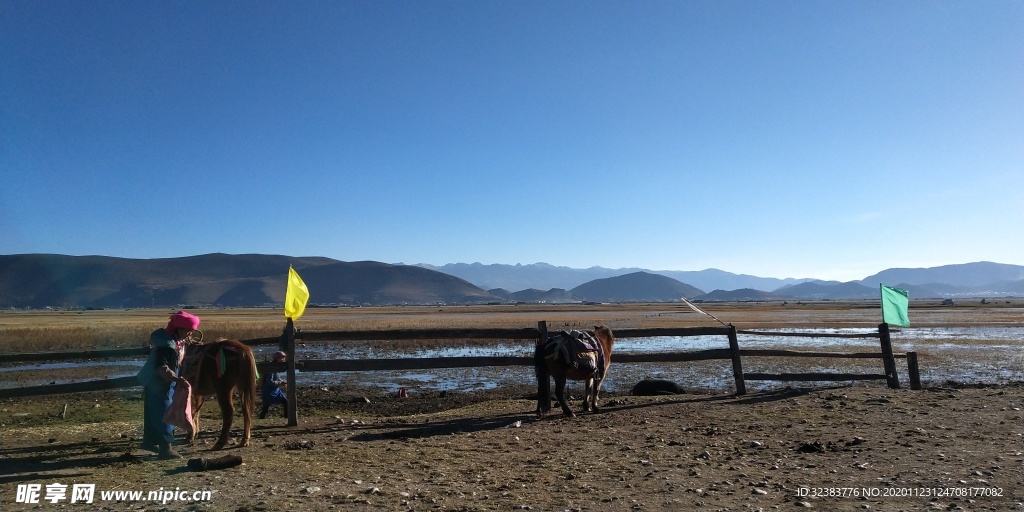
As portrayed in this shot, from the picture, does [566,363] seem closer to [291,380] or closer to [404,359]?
[404,359]

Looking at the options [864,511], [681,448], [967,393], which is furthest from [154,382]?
[967,393]

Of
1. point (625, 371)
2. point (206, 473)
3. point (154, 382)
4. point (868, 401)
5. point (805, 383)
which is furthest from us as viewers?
point (625, 371)

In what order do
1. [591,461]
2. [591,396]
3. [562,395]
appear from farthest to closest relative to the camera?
[591,396]
[562,395]
[591,461]

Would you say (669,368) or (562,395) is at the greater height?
(562,395)

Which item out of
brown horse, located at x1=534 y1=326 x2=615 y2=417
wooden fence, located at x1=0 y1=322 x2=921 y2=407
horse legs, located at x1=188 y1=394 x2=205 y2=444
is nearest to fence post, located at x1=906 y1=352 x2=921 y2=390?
wooden fence, located at x1=0 y1=322 x2=921 y2=407

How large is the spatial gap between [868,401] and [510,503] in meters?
8.15

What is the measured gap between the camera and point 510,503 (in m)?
5.29

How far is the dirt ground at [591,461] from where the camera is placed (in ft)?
17.6

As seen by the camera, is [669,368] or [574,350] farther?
[669,368]

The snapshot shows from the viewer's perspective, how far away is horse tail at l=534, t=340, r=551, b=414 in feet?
32.6

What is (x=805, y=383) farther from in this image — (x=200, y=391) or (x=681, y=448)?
(x=200, y=391)

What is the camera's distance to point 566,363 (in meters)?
9.66

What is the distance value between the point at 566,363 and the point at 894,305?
8482 millimetres

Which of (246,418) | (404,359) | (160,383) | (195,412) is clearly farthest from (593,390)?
(160,383)
